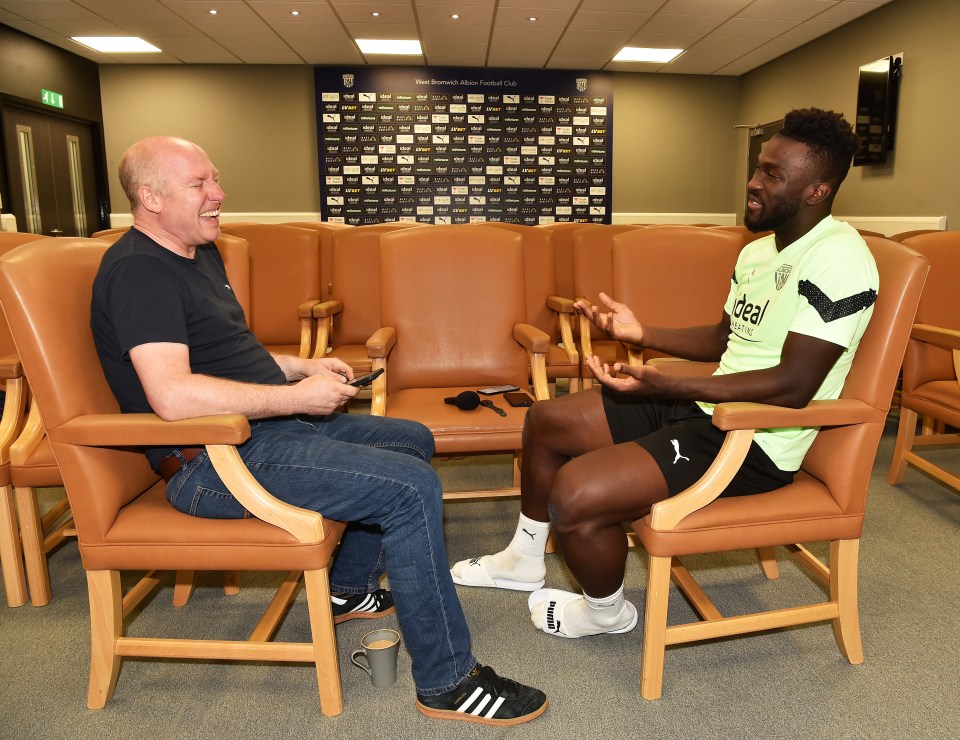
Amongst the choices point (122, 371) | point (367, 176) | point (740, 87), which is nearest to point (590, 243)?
point (122, 371)

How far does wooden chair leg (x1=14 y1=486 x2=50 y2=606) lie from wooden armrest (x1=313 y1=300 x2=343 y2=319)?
1.27m

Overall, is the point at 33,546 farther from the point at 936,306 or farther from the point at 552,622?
the point at 936,306

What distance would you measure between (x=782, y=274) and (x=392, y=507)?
3.32ft

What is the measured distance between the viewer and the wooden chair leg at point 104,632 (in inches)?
56.9

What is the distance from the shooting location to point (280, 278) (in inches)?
127

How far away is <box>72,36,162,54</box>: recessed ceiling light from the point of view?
23.0 ft

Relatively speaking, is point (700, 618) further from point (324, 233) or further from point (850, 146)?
point (324, 233)

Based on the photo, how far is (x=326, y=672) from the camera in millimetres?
1456

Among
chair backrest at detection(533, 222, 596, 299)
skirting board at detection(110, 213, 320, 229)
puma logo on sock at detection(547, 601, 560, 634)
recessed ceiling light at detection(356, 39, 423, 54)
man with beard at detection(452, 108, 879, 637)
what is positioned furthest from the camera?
skirting board at detection(110, 213, 320, 229)

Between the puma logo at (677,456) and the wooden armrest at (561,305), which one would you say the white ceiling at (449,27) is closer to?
the wooden armrest at (561,305)

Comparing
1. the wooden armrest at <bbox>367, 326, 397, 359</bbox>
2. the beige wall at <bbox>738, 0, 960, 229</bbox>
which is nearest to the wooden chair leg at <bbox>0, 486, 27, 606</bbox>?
the wooden armrest at <bbox>367, 326, 397, 359</bbox>

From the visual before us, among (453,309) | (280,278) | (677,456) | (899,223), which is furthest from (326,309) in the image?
(899,223)

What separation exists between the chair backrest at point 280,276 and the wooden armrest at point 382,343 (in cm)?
97

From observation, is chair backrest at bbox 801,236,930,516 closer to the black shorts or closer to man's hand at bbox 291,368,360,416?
the black shorts
